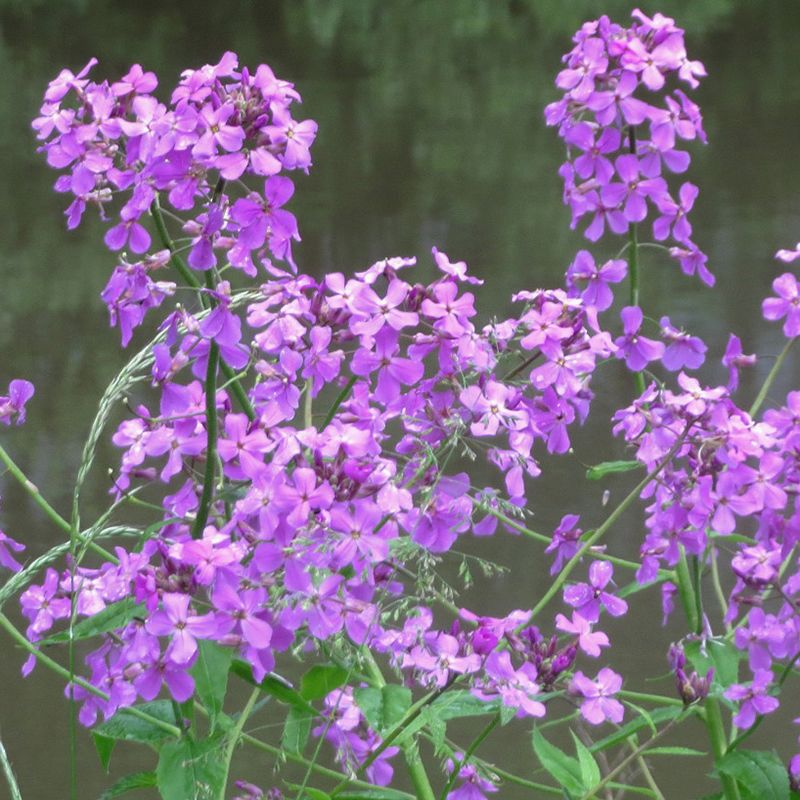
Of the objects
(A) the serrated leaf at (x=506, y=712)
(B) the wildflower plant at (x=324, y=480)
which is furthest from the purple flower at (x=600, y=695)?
(A) the serrated leaf at (x=506, y=712)

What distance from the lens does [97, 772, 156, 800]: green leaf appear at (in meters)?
1.43

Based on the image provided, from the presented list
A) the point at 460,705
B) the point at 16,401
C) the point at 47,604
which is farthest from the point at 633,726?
the point at 16,401

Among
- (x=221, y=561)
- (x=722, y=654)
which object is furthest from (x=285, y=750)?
(x=722, y=654)

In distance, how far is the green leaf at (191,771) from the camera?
127 cm

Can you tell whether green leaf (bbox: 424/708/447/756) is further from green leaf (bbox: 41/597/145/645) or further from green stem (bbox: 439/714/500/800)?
green leaf (bbox: 41/597/145/645)

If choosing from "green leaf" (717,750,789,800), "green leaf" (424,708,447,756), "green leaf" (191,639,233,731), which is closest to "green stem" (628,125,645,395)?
"green leaf" (717,750,789,800)

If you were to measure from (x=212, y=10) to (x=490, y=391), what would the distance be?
58.7 ft

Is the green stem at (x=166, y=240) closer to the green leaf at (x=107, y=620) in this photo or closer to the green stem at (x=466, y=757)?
the green leaf at (x=107, y=620)

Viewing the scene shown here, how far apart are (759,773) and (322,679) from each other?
440 millimetres

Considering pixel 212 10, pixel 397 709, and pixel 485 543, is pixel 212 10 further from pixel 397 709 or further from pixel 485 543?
pixel 397 709

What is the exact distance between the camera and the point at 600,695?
1.38 meters

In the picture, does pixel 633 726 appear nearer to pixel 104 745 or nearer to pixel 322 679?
pixel 322 679

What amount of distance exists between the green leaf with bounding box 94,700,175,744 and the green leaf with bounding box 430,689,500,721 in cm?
26

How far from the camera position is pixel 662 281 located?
574 centimetres
